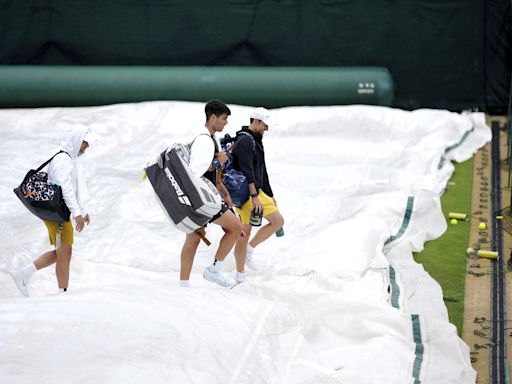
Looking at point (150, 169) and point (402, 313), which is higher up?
point (150, 169)

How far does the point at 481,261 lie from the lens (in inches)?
308

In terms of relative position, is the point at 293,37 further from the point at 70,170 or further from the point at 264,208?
the point at 70,170

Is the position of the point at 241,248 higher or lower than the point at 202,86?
lower

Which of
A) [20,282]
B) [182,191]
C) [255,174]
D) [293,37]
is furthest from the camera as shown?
[293,37]

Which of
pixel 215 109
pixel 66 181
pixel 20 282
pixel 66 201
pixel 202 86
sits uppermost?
pixel 202 86

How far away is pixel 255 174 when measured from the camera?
6.79 metres

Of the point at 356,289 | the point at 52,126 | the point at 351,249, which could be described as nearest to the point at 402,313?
the point at 356,289

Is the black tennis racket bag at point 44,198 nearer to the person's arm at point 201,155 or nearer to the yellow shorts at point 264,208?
the person's arm at point 201,155

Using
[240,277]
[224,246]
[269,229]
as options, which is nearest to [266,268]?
[269,229]

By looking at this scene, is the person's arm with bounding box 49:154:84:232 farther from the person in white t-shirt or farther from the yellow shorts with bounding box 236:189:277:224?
the yellow shorts with bounding box 236:189:277:224

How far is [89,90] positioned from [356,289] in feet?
24.2

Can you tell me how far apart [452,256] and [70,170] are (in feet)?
10.7

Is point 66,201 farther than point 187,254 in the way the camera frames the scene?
No

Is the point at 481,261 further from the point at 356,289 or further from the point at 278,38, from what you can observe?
the point at 278,38
